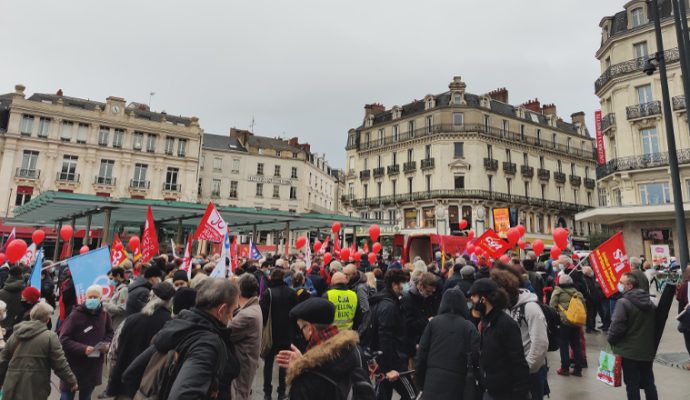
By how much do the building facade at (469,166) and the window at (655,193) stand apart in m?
10.6

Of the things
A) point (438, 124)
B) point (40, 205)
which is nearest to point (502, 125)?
point (438, 124)

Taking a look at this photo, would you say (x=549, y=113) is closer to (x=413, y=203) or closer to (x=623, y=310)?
(x=413, y=203)

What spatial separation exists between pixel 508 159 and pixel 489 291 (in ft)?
128

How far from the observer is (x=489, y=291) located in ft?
10.6

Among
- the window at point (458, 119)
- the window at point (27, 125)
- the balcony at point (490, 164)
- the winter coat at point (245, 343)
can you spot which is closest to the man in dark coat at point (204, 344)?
the winter coat at point (245, 343)

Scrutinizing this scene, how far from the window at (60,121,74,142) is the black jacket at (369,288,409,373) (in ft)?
136

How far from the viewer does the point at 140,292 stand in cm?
460

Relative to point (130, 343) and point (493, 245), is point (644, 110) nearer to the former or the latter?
point (493, 245)

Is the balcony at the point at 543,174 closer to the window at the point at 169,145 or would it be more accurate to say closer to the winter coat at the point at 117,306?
the window at the point at 169,145

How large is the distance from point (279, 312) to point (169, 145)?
130 ft

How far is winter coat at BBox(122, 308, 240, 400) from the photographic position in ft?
6.22

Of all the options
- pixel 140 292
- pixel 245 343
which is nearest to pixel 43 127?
pixel 140 292

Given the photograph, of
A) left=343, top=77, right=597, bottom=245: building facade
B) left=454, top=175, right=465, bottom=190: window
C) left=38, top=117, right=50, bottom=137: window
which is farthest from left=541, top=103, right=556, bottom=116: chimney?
left=38, top=117, right=50, bottom=137: window

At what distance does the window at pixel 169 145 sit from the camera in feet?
130
